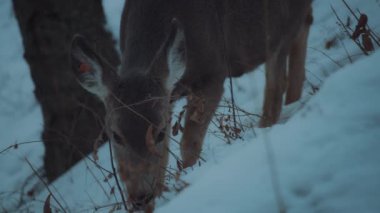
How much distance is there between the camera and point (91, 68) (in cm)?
416

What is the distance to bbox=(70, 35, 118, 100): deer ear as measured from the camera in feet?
13.3

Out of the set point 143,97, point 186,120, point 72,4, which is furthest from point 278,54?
point 72,4

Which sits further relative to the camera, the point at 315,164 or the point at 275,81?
the point at 275,81

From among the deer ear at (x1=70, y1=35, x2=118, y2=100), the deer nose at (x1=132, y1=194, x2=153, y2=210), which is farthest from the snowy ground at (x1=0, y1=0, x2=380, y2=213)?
the deer ear at (x1=70, y1=35, x2=118, y2=100)

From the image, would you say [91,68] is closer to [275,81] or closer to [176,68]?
[176,68]

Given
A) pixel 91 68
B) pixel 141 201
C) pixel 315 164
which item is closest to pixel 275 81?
pixel 91 68

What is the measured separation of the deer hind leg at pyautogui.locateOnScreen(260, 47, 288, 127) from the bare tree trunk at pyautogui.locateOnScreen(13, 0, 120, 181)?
96.9 inches

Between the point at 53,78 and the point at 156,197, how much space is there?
4.30 metres

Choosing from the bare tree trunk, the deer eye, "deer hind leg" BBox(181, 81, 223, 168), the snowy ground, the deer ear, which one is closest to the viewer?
the snowy ground

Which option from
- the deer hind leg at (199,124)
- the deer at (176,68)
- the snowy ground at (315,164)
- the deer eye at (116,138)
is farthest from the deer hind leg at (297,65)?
the snowy ground at (315,164)

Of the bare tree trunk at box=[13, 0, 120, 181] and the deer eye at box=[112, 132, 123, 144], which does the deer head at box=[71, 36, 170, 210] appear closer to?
the deer eye at box=[112, 132, 123, 144]

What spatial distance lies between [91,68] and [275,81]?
2.53 m

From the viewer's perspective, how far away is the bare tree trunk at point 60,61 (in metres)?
6.74

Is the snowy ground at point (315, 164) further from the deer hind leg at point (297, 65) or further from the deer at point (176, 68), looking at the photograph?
the deer hind leg at point (297, 65)
